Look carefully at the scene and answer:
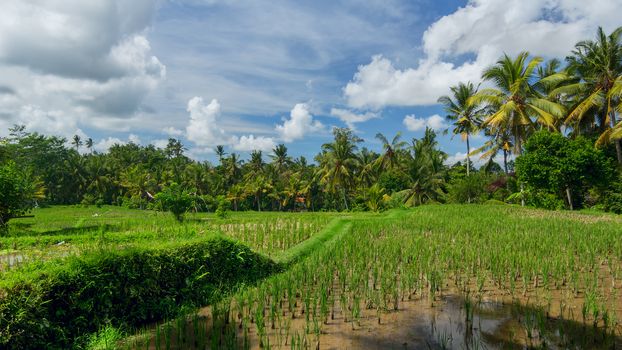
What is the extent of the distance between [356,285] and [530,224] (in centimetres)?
859

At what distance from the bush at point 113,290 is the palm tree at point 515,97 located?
18.3 meters

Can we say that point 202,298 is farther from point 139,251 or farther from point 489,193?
point 489,193

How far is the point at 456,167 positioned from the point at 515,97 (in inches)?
551

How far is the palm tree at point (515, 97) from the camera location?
19.3m

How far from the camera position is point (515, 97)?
65.6ft

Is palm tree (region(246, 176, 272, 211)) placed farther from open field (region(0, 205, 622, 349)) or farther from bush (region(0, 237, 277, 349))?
bush (region(0, 237, 277, 349))

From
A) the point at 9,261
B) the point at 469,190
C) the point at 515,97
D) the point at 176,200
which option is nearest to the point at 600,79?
the point at 515,97

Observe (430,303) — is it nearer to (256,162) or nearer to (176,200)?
(176,200)

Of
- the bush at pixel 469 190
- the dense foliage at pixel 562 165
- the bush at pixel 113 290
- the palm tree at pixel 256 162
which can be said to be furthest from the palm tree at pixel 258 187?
the bush at pixel 113 290

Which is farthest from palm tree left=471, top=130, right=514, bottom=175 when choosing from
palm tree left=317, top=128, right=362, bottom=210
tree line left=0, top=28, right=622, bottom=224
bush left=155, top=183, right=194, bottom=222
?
bush left=155, top=183, right=194, bottom=222

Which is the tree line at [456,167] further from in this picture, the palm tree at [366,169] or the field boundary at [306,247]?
the field boundary at [306,247]

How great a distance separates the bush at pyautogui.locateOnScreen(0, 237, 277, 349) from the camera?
386 centimetres

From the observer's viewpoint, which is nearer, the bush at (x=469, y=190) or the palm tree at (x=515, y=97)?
the palm tree at (x=515, y=97)

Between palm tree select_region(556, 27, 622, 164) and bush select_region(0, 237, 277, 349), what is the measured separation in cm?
1893
